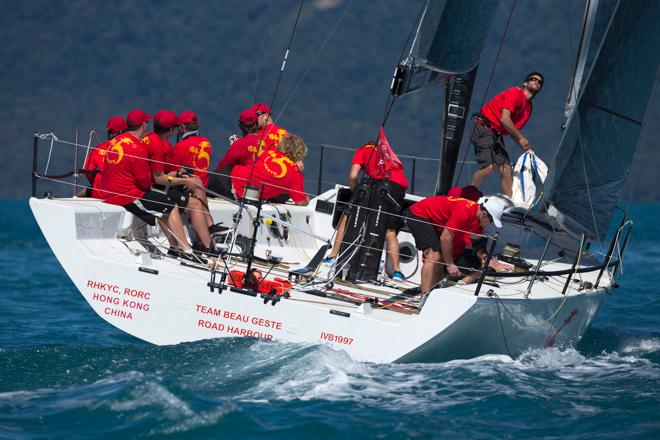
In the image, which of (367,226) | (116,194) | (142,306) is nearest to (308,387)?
(142,306)

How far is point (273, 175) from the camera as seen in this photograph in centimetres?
839

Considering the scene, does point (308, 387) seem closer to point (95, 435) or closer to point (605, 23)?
point (95, 435)

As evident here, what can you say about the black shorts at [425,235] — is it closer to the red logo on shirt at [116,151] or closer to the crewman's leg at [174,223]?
the crewman's leg at [174,223]

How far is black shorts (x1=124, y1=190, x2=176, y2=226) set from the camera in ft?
25.5

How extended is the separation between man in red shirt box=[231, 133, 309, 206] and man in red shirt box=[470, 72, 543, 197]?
1508 millimetres

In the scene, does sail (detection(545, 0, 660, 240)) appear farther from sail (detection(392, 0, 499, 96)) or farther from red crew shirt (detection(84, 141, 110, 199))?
red crew shirt (detection(84, 141, 110, 199))

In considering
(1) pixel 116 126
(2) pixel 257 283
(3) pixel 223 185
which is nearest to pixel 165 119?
(1) pixel 116 126

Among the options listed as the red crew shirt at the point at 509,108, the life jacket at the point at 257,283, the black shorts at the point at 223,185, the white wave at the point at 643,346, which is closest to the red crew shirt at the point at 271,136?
the black shorts at the point at 223,185

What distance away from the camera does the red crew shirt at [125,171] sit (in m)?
7.58

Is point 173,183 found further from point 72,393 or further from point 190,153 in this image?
point 72,393

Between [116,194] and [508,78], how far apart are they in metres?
43.7

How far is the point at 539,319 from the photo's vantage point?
681cm

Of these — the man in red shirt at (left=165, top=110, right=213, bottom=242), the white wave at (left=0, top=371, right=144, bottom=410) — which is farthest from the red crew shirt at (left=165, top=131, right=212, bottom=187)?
the white wave at (left=0, top=371, right=144, bottom=410)

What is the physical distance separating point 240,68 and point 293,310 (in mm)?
45497
